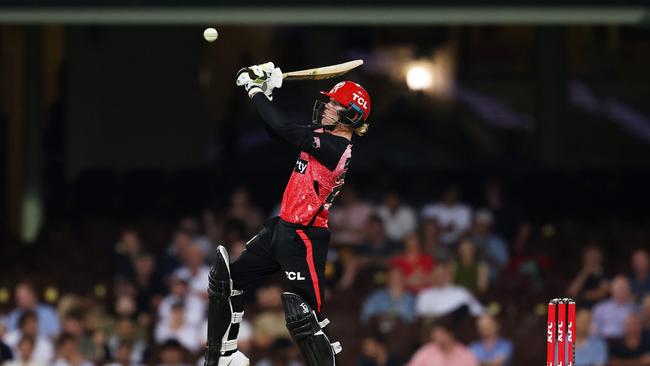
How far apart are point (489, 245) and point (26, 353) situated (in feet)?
15.4

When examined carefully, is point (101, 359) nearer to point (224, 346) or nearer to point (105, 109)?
point (224, 346)

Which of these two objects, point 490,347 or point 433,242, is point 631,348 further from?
point 433,242

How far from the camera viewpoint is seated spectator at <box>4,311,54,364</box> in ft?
43.0

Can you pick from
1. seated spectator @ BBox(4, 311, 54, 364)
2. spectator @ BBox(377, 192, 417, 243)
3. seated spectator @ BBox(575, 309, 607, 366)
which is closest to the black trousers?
seated spectator @ BBox(575, 309, 607, 366)

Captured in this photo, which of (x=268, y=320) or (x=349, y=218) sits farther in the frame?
(x=349, y=218)

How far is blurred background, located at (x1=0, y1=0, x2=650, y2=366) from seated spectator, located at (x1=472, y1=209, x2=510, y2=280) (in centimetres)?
2

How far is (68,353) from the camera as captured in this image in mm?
12875

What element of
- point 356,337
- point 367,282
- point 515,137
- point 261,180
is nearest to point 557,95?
point 515,137

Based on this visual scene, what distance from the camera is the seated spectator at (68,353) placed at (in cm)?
1286

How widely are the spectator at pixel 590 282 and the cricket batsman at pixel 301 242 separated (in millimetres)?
5437

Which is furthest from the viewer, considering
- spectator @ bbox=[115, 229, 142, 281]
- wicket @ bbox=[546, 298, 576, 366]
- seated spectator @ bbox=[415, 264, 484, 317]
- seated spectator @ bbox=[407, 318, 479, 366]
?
spectator @ bbox=[115, 229, 142, 281]

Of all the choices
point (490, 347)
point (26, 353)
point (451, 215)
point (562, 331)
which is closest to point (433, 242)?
point (451, 215)

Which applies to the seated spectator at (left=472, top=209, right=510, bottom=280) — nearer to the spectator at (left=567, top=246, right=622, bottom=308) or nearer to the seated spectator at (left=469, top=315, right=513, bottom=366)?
the spectator at (left=567, top=246, right=622, bottom=308)

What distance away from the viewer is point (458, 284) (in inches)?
542
